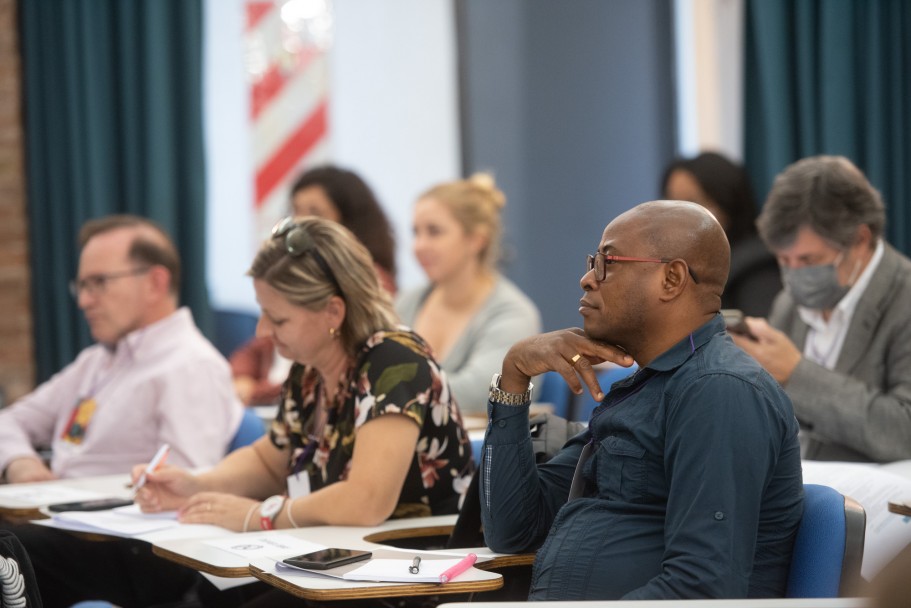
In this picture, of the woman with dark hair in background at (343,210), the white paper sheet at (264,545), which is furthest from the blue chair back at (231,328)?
the white paper sheet at (264,545)

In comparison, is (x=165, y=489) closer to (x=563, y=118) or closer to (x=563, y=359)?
(x=563, y=359)

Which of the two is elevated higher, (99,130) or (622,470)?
(99,130)

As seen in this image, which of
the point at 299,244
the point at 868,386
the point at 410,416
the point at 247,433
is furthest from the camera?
the point at 247,433

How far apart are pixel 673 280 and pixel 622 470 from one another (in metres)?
0.33

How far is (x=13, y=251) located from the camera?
5312 mm

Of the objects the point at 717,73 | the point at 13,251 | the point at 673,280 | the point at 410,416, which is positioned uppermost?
the point at 717,73

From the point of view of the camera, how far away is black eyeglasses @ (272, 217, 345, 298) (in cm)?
260

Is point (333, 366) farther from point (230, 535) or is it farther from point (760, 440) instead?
point (760, 440)

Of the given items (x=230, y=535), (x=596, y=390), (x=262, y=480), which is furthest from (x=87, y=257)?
(x=596, y=390)

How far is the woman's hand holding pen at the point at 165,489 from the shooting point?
2.71 metres

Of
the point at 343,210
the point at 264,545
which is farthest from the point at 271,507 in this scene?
the point at 343,210

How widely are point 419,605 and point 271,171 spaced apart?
3620 mm

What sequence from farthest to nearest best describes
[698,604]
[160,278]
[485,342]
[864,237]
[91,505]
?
[485,342]
[160,278]
[864,237]
[91,505]
[698,604]

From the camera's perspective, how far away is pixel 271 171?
5.79 m
